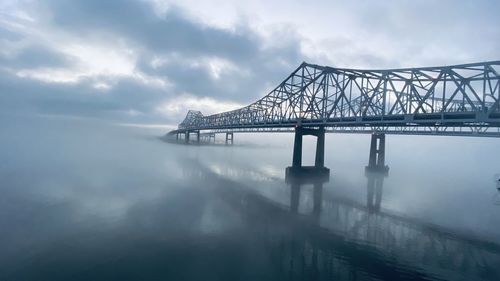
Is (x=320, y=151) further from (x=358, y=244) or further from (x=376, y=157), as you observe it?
(x=358, y=244)

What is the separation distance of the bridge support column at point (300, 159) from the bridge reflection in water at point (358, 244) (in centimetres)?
1709

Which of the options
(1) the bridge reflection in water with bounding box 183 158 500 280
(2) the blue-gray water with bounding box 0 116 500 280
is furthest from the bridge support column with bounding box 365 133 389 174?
(1) the bridge reflection in water with bounding box 183 158 500 280

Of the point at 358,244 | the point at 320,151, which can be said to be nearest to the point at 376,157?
the point at 320,151

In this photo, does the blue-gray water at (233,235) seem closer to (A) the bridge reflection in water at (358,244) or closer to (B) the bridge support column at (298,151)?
(A) the bridge reflection in water at (358,244)

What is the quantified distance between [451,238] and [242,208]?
61.2ft

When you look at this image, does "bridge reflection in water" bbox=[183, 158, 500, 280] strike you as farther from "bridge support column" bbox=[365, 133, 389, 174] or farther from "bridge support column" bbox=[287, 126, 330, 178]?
"bridge support column" bbox=[365, 133, 389, 174]

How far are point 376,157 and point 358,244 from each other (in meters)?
55.0

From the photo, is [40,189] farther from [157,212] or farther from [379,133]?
[379,133]

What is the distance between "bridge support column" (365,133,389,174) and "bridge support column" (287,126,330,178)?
1790 centimetres

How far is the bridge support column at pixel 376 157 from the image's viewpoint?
6325cm

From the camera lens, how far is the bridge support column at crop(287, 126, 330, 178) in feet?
164

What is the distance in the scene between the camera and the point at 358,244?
19594 mm


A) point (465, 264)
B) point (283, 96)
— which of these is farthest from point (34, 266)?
point (283, 96)

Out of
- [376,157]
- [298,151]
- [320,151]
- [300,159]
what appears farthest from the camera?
[376,157]
